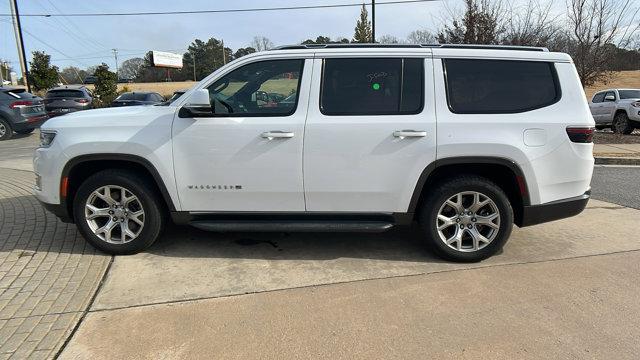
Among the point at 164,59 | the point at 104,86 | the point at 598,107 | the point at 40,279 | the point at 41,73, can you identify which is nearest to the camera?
the point at 40,279

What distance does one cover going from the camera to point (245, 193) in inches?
167

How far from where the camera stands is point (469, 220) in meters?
4.29

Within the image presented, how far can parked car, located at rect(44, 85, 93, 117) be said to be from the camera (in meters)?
16.9

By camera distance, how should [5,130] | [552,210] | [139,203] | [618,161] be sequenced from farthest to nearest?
[5,130] → [618,161] → [139,203] → [552,210]

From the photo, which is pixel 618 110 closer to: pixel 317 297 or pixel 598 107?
pixel 598 107

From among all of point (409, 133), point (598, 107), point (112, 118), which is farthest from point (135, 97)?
point (598, 107)

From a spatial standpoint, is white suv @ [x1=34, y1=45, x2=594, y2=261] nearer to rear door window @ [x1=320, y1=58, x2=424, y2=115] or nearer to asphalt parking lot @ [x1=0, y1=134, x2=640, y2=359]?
rear door window @ [x1=320, y1=58, x2=424, y2=115]

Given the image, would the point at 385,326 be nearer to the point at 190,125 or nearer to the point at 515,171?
the point at 515,171

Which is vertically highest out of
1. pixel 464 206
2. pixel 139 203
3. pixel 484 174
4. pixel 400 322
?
pixel 484 174

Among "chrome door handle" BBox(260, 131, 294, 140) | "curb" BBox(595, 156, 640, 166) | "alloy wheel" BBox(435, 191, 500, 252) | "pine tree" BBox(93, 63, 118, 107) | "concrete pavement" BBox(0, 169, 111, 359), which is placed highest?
"pine tree" BBox(93, 63, 118, 107)

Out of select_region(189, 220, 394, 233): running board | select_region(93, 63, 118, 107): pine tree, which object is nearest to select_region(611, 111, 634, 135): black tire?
select_region(189, 220, 394, 233): running board

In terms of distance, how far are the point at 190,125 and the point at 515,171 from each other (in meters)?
2.92

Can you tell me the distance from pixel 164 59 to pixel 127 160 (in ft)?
194

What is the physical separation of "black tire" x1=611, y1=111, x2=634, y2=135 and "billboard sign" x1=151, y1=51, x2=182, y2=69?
49961 mm
